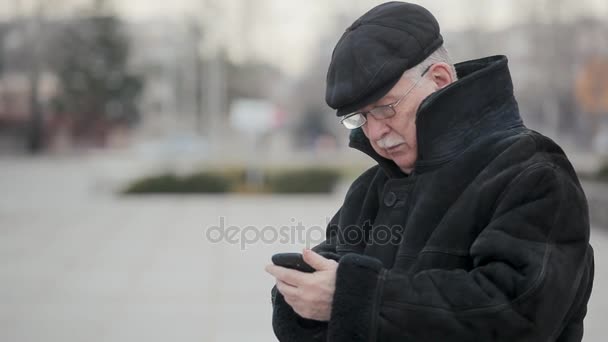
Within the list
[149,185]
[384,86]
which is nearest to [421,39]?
[384,86]

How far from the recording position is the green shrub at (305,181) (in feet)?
56.0

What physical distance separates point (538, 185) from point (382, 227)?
0.37 metres

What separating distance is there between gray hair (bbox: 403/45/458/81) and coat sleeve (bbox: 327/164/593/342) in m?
0.28

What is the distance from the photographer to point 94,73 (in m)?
41.9

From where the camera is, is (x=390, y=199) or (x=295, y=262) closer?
(x=295, y=262)

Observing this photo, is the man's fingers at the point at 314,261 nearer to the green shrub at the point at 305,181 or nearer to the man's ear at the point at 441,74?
the man's ear at the point at 441,74

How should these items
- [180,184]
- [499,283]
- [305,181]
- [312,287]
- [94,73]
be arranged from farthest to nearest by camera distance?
[94,73] → [305,181] → [180,184] → [312,287] → [499,283]

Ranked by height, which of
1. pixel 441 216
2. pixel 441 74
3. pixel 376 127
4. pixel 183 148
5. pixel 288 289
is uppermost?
pixel 441 74

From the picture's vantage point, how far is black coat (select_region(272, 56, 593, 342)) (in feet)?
4.03

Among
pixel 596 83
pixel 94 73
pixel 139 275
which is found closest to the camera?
pixel 139 275

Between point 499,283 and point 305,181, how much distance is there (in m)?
16.2

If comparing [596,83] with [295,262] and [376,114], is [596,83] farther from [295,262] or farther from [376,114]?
[295,262]

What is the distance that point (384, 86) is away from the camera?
1.39 meters

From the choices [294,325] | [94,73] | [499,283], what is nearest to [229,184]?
[294,325]
